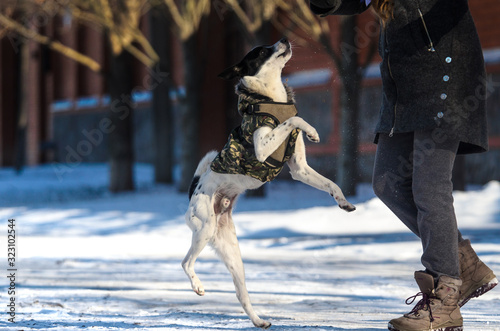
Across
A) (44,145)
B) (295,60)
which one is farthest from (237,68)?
(44,145)

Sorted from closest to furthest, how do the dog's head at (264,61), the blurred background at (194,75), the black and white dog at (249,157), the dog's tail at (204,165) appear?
the black and white dog at (249,157) < the dog's head at (264,61) < the dog's tail at (204,165) < the blurred background at (194,75)

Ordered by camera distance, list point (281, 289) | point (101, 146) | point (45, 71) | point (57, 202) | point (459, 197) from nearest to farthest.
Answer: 1. point (281, 289)
2. point (459, 197)
3. point (57, 202)
4. point (101, 146)
5. point (45, 71)

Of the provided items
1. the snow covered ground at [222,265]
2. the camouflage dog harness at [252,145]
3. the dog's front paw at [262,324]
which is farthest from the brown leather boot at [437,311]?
the camouflage dog harness at [252,145]

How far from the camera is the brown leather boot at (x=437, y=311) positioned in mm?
3375

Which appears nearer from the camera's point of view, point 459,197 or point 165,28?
point 459,197

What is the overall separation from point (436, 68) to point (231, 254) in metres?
1.47

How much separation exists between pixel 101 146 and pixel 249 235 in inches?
565

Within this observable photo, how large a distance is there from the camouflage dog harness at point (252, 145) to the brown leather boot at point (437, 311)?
102 centimetres

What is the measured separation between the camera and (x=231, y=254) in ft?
11.7

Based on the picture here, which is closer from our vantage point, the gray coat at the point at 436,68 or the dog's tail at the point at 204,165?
the gray coat at the point at 436,68

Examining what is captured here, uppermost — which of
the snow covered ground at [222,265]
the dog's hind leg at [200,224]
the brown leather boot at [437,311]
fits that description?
the dog's hind leg at [200,224]

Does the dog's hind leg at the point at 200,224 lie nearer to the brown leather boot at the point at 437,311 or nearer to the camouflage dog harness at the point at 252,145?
the camouflage dog harness at the point at 252,145

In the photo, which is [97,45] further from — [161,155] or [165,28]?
[161,155]

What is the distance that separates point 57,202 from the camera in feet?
42.9
